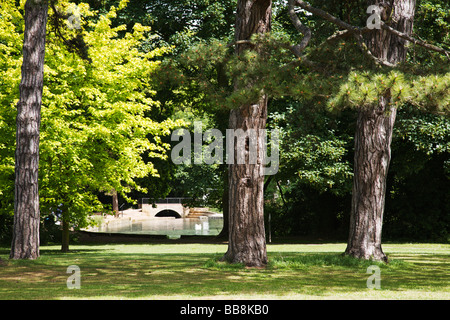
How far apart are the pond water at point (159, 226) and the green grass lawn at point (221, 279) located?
30.4 meters

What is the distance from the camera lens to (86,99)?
18234 millimetres

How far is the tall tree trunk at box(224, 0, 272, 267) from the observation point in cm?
1207

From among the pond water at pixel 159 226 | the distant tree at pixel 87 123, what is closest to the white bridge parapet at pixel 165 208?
the pond water at pixel 159 226

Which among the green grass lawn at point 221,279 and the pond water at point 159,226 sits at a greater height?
the green grass lawn at point 221,279

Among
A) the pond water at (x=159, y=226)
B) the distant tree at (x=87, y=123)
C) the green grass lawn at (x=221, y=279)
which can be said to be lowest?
the pond water at (x=159, y=226)

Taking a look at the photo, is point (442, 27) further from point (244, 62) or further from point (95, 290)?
point (95, 290)

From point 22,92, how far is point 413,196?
19830 mm

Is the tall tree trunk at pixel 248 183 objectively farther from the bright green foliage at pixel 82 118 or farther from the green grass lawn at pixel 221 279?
the bright green foliage at pixel 82 118

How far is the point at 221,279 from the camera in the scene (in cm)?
1017

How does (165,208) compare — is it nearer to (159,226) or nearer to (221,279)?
(159,226)

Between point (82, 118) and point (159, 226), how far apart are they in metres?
36.2

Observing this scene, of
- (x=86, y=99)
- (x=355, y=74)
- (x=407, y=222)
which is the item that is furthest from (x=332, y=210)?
(x=355, y=74)

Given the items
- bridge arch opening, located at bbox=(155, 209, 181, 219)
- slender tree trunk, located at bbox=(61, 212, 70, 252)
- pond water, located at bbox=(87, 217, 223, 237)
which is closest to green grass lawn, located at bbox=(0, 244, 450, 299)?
slender tree trunk, located at bbox=(61, 212, 70, 252)

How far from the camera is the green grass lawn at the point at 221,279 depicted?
8250 mm
